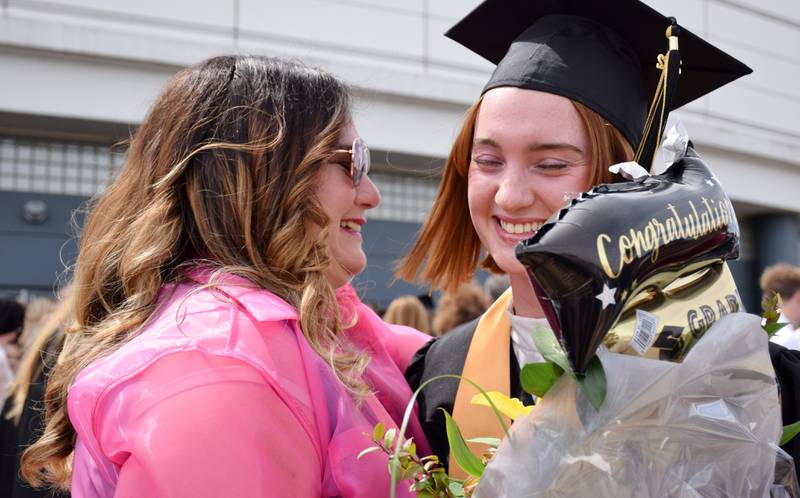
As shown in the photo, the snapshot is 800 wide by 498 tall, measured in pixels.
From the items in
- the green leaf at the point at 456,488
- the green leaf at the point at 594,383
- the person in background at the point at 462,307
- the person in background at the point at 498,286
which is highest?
the green leaf at the point at 594,383

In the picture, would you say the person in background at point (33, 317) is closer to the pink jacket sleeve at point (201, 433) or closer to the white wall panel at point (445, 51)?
the pink jacket sleeve at point (201, 433)

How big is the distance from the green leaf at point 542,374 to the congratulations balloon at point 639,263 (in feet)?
0.23

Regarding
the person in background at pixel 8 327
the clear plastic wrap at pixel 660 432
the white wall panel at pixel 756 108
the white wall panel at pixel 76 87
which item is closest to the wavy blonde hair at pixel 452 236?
the clear plastic wrap at pixel 660 432

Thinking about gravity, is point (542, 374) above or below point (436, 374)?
above

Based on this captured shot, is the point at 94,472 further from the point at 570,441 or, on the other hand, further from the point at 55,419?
the point at 570,441

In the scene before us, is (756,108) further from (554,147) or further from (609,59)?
(554,147)

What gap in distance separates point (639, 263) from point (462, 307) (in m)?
3.96

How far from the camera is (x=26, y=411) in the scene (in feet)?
9.80

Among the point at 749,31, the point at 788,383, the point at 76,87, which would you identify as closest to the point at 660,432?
the point at 788,383

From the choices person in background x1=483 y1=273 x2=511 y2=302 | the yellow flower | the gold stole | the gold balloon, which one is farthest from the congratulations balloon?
person in background x1=483 y1=273 x2=511 y2=302

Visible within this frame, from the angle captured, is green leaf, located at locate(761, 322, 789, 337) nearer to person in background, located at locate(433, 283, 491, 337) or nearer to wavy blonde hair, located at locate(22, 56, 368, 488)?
wavy blonde hair, located at locate(22, 56, 368, 488)

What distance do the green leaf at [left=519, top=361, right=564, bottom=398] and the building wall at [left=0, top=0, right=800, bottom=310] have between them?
4859mm

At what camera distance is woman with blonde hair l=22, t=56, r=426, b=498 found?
4.44ft

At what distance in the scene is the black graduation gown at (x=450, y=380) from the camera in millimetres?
1655
